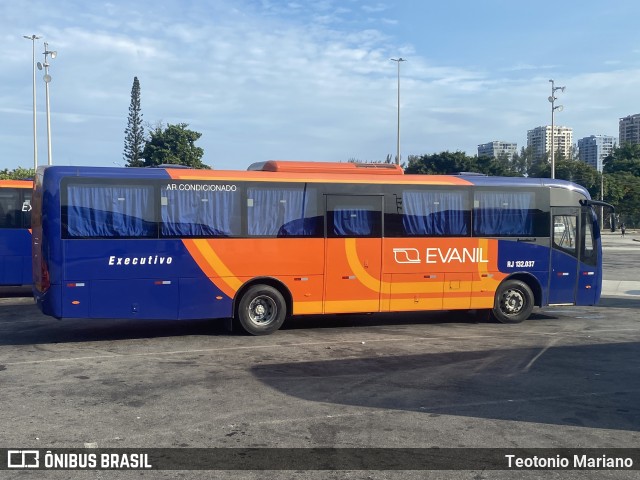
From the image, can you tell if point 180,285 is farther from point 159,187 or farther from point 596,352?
point 596,352

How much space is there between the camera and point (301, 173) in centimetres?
1218

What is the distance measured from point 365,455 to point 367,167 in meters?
8.25

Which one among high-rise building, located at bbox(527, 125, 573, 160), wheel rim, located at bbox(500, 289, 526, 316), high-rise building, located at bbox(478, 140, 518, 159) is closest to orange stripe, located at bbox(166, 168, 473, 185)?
wheel rim, located at bbox(500, 289, 526, 316)

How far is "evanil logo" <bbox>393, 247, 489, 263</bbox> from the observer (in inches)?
495

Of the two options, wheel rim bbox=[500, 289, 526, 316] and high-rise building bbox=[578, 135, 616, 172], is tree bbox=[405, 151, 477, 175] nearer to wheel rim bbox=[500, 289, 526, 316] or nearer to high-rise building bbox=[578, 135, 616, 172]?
wheel rim bbox=[500, 289, 526, 316]

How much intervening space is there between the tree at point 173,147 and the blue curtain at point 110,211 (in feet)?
87.5

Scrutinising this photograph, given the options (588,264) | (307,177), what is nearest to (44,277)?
(307,177)

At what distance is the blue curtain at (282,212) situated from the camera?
1168 cm

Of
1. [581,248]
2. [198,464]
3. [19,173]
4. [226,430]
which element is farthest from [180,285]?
[19,173]

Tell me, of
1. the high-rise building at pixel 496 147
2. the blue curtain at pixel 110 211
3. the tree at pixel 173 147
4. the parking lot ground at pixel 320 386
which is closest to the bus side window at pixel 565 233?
the parking lot ground at pixel 320 386

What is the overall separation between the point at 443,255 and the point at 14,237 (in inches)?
462

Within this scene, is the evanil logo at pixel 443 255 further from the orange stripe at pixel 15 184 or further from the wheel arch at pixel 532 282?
the orange stripe at pixel 15 184

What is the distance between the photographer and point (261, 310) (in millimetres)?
11828

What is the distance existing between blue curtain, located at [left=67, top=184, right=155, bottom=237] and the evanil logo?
4.95 meters
